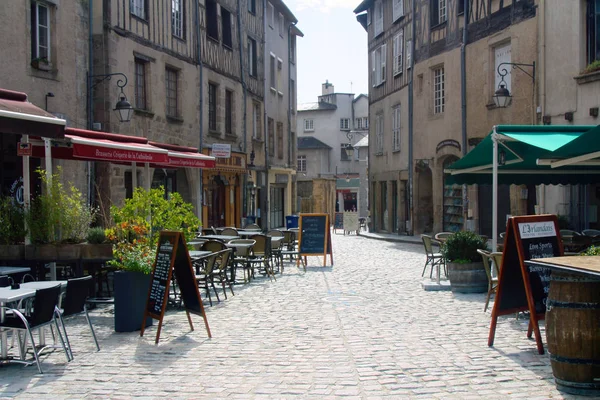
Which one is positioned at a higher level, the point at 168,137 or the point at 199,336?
the point at 168,137

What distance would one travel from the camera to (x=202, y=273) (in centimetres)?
930

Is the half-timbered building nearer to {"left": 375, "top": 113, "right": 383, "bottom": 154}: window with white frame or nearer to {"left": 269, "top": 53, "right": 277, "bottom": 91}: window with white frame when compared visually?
{"left": 375, "top": 113, "right": 383, "bottom": 154}: window with white frame

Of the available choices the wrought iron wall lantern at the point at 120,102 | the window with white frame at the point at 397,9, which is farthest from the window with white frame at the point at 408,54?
the wrought iron wall lantern at the point at 120,102

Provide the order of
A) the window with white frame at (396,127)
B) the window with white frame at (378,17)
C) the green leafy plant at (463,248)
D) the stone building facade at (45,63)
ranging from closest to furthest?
the green leafy plant at (463,248)
the stone building facade at (45,63)
the window with white frame at (396,127)
the window with white frame at (378,17)

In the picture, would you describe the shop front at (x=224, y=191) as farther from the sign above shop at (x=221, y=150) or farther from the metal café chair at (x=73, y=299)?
the metal café chair at (x=73, y=299)

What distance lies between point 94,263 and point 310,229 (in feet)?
22.2

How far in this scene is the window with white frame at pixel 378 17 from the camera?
93.0 ft

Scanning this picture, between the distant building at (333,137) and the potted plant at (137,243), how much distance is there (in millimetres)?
46391

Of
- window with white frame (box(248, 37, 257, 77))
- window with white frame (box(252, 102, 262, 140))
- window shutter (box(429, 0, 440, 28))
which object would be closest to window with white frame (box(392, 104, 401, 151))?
window shutter (box(429, 0, 440, 28))

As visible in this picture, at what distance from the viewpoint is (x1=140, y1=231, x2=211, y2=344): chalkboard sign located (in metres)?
7.00

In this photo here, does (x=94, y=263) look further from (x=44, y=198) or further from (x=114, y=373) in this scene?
(x=114, y=373)

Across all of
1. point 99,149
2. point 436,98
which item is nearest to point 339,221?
point 436,98

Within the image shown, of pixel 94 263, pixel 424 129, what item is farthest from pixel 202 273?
pixel 424 129

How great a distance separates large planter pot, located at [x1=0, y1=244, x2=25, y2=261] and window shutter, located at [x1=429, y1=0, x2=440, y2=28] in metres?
17.4
